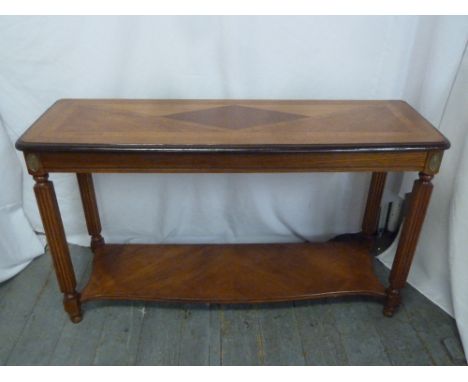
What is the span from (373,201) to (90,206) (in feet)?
3.66

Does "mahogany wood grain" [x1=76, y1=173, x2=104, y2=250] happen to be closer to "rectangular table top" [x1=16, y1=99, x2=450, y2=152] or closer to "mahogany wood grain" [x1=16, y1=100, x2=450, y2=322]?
"mahogany wood grain" [x1=16, y1=100, x2=450, y2=322]

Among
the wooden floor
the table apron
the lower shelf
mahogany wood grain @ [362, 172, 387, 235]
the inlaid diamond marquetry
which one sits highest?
the inlaid diamond marquetry

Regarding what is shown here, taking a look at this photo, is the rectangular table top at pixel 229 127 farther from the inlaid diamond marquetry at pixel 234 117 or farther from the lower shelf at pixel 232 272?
the lower shelf at pixel 232 272

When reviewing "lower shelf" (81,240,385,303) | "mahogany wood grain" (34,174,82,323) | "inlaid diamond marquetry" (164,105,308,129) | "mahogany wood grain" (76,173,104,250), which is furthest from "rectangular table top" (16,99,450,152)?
"lower shelf" (81,240,385,303)

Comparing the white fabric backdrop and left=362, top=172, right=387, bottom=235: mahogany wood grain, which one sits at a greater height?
the white fabric backdrop

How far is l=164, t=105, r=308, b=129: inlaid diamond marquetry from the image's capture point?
1.19m

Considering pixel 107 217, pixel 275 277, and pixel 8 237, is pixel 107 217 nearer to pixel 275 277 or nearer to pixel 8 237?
pixel 8 237

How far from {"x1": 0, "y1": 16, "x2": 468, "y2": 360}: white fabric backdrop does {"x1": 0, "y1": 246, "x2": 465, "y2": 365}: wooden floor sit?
221mm

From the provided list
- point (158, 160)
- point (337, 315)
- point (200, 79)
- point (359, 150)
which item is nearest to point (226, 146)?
point (158, 160)

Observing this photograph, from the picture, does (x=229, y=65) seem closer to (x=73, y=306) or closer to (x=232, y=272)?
(x=232, y=272)

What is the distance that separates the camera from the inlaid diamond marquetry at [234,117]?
1192mm

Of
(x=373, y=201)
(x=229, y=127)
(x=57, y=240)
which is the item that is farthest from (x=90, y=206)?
(x=373, y=201)

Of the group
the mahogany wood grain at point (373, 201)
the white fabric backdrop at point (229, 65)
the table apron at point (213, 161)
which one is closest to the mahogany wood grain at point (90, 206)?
the white fabric backdrop at point (229, 65)

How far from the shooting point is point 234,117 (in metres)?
1.24
